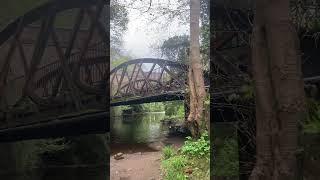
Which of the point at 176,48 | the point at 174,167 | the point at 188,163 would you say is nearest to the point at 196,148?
the point at 188,163

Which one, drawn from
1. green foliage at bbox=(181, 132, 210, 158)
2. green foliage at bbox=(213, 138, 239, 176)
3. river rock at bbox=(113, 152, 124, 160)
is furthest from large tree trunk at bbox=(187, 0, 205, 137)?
green foliage at bbox=(213, 138, 239, 176)

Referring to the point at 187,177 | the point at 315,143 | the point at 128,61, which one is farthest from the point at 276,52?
the point at 187,177

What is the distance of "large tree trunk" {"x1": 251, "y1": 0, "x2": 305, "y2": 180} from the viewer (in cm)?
247

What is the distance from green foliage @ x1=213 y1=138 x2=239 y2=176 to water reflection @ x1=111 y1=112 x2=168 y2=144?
118 cm

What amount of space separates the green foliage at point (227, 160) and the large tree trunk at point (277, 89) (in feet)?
2.92

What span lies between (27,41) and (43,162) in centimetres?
83

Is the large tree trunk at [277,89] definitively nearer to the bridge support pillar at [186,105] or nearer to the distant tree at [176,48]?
the distant tree at [176,48]

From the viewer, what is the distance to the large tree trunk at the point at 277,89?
2475mm

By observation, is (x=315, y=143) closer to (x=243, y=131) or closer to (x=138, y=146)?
(x=243, y=131)

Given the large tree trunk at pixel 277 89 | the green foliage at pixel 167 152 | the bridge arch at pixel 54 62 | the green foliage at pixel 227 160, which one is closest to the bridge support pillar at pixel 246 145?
the green foliage at pixel 227 160

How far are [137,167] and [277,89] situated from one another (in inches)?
110

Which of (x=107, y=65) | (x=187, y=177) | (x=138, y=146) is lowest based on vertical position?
(x=187, y=177)

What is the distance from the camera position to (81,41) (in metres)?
2.95

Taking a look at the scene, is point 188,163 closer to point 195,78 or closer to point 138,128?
point 138,128
